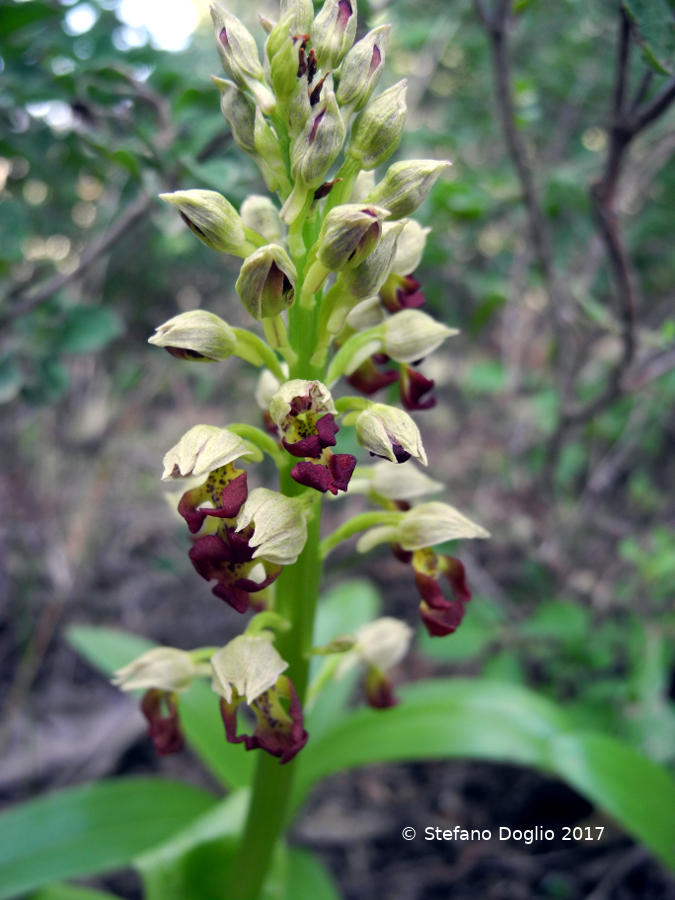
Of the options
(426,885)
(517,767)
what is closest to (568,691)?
(517,767)

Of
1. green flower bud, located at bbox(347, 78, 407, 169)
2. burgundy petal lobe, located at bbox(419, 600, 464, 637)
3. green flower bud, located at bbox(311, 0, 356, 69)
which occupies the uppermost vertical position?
green flower bud, located at bbox(311, 0, 356, 69)

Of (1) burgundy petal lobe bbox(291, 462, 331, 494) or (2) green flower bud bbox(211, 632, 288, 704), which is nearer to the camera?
(1) burgundy petal lobe bbox(291, 462, 331, 494)

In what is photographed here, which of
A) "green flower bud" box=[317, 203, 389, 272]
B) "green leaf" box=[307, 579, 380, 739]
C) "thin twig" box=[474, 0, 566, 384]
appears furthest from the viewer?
"green leaf" box=[307, 579, 380, 739]

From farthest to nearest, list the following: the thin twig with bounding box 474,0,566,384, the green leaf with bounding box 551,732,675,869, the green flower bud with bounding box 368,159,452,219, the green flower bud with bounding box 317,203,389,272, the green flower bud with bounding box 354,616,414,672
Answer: the thin twig with bounding box 474,0,566,384, the green leaf with bounding box 551,732,675,869, the green flower bud with bounding box 354,616,414,672, the green flower bud with bounding box 368,159,452,219, the green flower bud with bounding box 317,203,389,272

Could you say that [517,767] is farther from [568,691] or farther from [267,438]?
[267,438]

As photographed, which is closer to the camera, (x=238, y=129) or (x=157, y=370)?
(x=238, y=129)

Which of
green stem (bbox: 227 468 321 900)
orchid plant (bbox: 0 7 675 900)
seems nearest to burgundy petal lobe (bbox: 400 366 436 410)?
orchid plant (bbox: 0 7 675 900)

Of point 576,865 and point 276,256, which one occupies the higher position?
point 276,256

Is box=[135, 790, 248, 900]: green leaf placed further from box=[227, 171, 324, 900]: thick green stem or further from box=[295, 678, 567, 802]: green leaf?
box=[295, 678, 567, 802]: green leaf
